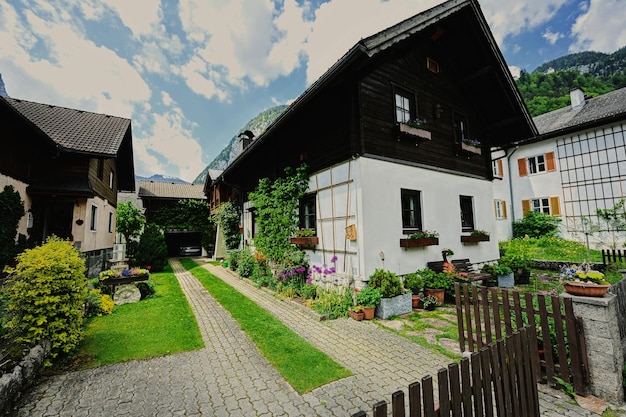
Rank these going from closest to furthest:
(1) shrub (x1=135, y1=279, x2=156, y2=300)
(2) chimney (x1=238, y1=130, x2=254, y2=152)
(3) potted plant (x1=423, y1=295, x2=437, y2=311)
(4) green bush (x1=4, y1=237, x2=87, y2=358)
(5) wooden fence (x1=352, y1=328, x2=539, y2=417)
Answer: (5) wooden fence (x1=352, y1=328, x2=539, y2=417) < (4) green bush (x1=4, y1=237, x2=87, y2=358) < (3) potted plant (x1=423, y1=295, x2=437, y2=311) < (1) shrub (x1=135, y1=279, x2=156, y2=300) < (2) chimney (x1=238, y1=130, x2=254, y2=152)

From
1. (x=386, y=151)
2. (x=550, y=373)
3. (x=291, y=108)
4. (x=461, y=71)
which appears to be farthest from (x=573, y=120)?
(x=550, y=373)

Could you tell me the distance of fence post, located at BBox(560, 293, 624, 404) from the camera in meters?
2.92

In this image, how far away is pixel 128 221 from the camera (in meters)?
16.9

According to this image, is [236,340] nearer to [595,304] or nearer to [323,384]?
[323,384]

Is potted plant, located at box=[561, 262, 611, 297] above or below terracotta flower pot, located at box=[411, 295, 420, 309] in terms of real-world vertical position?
above

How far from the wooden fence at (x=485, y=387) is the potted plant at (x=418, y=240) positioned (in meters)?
4.24

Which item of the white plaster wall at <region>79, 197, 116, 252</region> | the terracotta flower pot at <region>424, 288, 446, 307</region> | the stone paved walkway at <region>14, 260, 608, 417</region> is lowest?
the stone paved walkway at <region>14, 260, 608, 417</region>

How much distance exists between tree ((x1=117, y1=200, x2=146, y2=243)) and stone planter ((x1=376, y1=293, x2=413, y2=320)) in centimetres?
1685

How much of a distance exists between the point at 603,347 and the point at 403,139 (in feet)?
19.6

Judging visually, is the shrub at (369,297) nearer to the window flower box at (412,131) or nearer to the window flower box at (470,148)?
the window flower box at (412,131)

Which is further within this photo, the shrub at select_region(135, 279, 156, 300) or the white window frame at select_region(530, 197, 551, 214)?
the white window frame at select_region(530, 197, 551, 214)

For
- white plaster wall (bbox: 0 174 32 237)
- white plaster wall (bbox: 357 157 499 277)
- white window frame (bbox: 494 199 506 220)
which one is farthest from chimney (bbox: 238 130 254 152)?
white window frame (bbox: 494 199 506 220)

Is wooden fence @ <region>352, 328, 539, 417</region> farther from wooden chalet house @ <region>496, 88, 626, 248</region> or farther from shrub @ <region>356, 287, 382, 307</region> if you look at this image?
wooden chalet house @ <region>496, 88, 626, 248</region>

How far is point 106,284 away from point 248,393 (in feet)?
22.9
